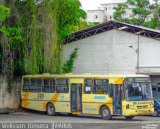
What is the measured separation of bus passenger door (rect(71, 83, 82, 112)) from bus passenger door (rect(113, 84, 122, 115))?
2.83m

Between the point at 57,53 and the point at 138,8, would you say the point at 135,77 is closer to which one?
the point at 57,53

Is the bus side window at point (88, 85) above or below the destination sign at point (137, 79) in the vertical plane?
below

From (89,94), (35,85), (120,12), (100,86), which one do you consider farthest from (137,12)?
(100,86)

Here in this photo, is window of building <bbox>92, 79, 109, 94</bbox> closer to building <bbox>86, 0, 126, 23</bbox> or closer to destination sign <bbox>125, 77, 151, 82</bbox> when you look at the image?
destination sign <bbox>125, 77, 151, 82</bbox>

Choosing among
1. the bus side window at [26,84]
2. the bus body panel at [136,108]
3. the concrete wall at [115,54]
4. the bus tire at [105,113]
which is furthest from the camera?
the concrete wall at [115,54]

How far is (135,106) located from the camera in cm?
2712

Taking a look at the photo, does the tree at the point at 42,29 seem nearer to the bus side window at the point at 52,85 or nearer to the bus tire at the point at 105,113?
the bus side window at the point at 52,85

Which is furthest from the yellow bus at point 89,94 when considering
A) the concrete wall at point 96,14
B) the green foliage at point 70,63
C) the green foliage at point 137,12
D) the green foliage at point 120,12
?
the concrete wall at point 96,14

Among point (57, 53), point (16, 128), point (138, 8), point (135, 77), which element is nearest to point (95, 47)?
point (57, 53)

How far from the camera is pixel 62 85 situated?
31.2 meters

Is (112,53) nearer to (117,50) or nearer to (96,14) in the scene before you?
(117,50)

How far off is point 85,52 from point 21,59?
748cm

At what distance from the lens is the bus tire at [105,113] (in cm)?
2805

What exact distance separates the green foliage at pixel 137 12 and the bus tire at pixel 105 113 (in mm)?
34304
